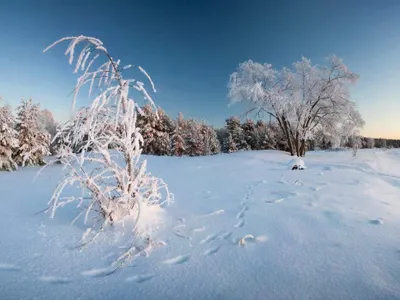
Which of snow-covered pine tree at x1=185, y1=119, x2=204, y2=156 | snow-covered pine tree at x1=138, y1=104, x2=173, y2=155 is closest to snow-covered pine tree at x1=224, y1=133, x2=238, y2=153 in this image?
snow-covered pine tree at x1=185, y1=119, x2=204, y2=156

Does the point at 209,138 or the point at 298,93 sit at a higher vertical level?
the point at 298,93

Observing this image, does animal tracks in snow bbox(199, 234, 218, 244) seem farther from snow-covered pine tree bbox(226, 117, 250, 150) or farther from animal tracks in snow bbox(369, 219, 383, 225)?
snow-covered pine tree bbox(226, 117, 250, 150)

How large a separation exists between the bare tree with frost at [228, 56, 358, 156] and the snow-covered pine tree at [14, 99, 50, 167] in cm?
1284

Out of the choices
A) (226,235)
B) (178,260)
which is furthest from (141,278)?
(226,235)

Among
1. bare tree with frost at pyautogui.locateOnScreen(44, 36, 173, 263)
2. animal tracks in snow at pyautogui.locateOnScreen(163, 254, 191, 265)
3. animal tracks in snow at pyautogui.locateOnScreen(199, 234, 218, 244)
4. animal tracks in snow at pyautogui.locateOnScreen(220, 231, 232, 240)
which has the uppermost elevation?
bare tree with frost at pyautogui.locateOnScreen(44, 36, 173, 263)

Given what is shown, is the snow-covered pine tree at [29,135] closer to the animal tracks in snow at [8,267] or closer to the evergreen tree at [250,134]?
the animal tracks in snow at [8,267]

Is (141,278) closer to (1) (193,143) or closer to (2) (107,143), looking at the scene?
(2) (107,143)

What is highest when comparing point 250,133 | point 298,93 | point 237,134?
point 298,93

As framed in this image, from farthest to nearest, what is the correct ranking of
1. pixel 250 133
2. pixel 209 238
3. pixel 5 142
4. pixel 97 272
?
pixel 250 133 < pixel 5 142 < pixel 209 238 < pixel 97 272

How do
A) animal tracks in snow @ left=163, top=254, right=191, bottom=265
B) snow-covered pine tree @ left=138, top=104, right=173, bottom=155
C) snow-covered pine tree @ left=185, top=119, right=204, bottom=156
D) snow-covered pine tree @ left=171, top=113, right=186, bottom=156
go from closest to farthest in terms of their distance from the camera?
animal tracks in snow @ left=163, top=254, right=191, bottom=265
snow-covered pine tree @ left=138, top=104, right=173, bottom=155
snow-covered pine tree @ left=171, top=113, right=186, bottom=156
snow-covered pine tree @ left=185, top=119, right=204, bottom=156

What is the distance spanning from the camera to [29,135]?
49.4 ft

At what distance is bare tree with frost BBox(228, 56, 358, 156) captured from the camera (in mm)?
15273

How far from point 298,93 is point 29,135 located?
1730cm

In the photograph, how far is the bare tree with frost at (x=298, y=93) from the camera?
601 inches
